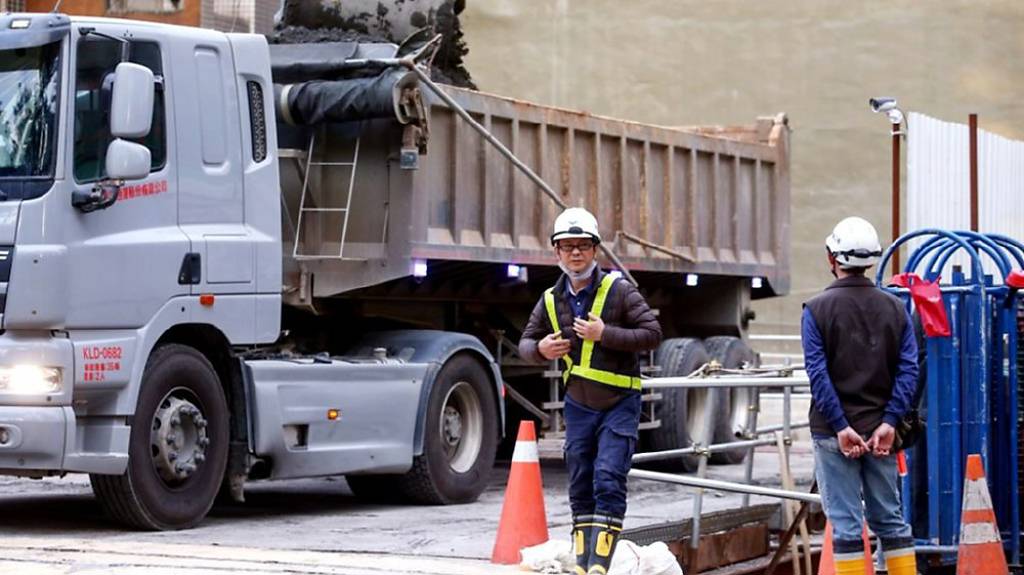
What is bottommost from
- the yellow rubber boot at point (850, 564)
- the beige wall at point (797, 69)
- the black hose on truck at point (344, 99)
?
the yellow rubber boot at point (850, 564)

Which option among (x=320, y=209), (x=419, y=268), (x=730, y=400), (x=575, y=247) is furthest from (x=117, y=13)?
(x=575, y=247)

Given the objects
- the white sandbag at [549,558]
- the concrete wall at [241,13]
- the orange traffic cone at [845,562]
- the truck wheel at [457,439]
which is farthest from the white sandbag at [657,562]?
the concrete wall at [241,13]

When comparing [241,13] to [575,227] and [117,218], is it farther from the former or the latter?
[575,227]

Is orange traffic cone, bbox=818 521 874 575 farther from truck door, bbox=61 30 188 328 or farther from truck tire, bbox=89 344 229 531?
truck door, bbox=61 30 188 328

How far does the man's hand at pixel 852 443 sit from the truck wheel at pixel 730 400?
9446mm

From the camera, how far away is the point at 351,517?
1278 centimetres

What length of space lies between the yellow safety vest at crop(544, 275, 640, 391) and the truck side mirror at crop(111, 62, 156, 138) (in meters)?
2.92

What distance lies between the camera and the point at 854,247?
8.17 metres

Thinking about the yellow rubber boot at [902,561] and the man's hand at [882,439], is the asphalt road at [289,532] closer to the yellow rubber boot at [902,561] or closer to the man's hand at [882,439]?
the yellow rubber boot at [902,561]

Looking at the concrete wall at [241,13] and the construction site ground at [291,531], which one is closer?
the construction site ground at [291,531]

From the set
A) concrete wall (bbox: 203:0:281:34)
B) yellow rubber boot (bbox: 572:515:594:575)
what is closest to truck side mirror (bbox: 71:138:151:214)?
yellow rubber boot (bbox: 572:515:594:575)

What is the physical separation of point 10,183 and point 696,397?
320 inches

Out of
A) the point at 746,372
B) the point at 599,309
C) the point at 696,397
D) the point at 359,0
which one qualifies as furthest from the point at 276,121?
the point at 696,397

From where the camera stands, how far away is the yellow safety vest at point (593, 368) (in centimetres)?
898
